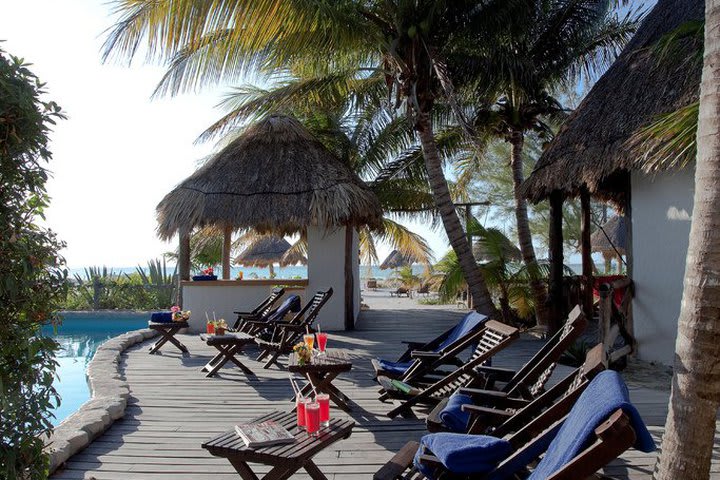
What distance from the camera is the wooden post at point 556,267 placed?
360 inches

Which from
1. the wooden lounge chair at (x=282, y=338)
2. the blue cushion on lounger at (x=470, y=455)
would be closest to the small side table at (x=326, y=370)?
the wooden lounge chair at (x=282, y=338)

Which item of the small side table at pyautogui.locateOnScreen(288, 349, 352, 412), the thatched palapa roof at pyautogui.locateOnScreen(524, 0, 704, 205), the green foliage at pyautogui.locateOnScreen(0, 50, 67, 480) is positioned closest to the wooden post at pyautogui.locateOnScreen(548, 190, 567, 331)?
the thatched palapa roof at pyautogui.locateOnScreen(524, 0, 704, 205)

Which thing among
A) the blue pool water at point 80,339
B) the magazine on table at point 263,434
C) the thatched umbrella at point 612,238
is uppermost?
the thatched umbrella at point 612,238

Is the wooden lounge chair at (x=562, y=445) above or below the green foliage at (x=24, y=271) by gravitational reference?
below

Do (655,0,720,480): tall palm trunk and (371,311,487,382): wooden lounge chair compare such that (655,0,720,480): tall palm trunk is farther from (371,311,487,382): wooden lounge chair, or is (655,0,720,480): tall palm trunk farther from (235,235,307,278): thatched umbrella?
(235,235,307,278): thatched umbrella

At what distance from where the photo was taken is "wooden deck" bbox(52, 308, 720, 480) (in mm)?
3654

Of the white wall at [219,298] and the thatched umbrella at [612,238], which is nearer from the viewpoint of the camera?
the white wall at [219,298]

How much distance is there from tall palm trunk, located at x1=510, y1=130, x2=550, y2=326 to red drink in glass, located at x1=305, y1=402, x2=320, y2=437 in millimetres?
7011

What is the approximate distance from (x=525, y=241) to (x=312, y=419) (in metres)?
8.32

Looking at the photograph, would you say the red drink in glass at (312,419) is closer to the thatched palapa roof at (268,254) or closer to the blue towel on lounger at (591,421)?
the blue towel on lounger at (591,421)

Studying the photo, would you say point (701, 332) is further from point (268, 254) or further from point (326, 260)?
point (268, 254)

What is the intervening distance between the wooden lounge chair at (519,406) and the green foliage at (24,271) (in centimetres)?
197

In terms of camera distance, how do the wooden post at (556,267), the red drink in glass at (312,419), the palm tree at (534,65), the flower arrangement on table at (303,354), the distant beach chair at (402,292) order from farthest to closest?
the distant beach chair at (402,292) < the wooden post at (556,267) < the palm tree at (534,65) < the flower arrangement on table at (303,354) < the red drink in glass at (312,419)

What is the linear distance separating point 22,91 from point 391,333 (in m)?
8.26
